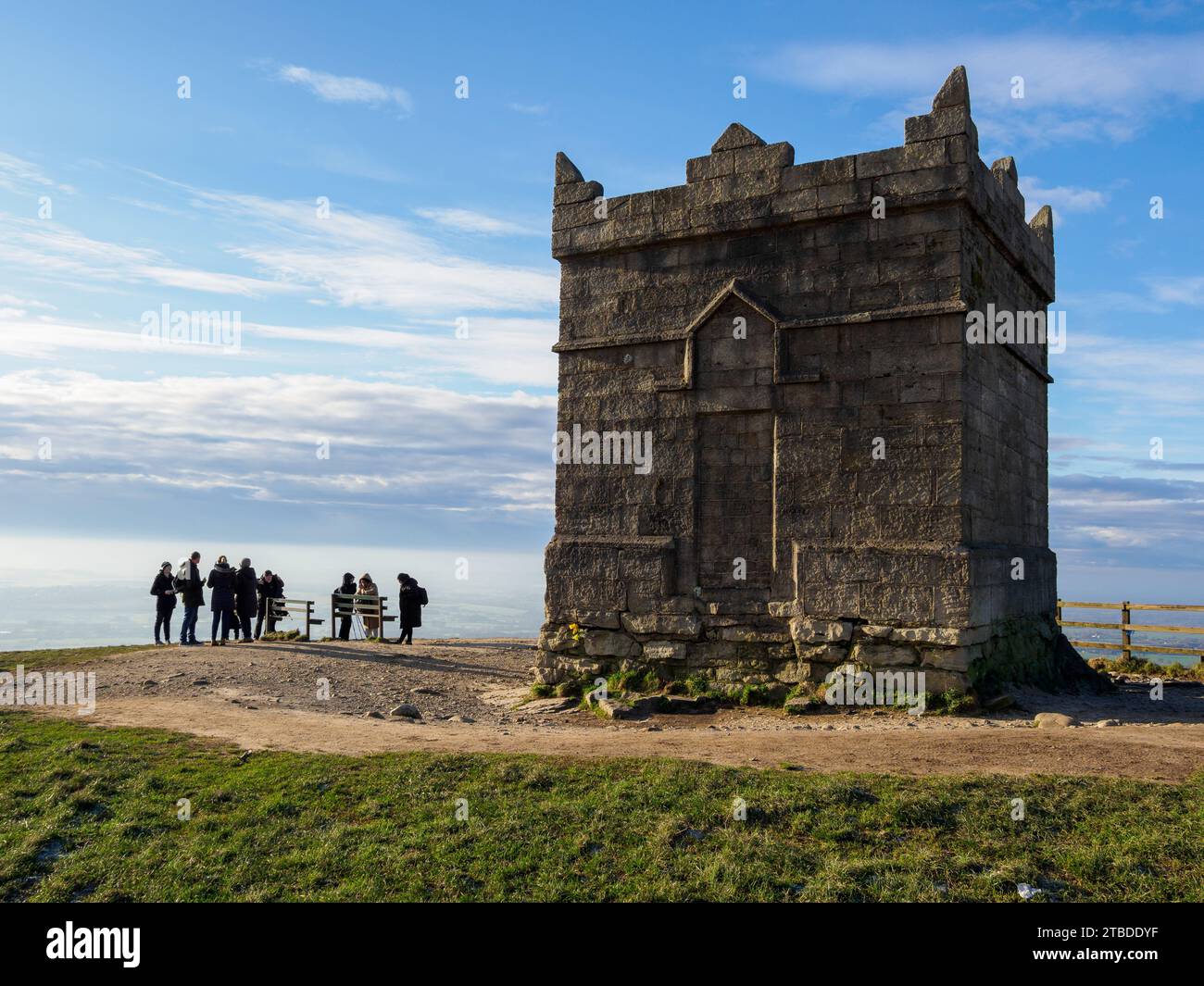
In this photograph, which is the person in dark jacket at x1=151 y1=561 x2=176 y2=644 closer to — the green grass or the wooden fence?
the green grass

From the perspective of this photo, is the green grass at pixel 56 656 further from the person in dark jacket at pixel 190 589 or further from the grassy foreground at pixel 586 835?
the grassy foreground at pixel 586 835

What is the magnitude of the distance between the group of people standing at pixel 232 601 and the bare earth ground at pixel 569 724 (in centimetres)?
309

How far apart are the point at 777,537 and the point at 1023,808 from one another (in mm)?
5518

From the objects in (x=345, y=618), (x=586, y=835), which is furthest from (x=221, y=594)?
(x=586, y=835)

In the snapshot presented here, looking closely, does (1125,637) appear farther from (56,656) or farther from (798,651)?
(56,656)

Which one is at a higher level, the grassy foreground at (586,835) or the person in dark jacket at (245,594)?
the person in dark jacket at (245,594)

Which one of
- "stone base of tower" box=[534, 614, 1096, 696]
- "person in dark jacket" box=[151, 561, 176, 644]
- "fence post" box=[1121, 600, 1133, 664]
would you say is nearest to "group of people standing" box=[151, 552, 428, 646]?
"person in dark jacket" box=[151, 561, 176, 644]

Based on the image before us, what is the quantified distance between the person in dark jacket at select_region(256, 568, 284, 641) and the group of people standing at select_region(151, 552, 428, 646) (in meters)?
0.10

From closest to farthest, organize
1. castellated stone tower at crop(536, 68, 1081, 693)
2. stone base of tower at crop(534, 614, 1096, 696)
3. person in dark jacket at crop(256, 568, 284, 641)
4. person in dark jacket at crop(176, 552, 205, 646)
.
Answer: stone base of tower at crop(534, 614, 1096, 696)
castellated stone tower at crop(536, 68, 1081, 693)
person in dark jacket at crop(176, 552, 205, 646)
person in dark jacket at crop(256, 568, 284, 641)

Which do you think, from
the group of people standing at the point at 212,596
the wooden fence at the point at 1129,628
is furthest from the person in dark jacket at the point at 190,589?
the wooden fence at the point at 1129,628

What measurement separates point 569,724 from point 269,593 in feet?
48.9

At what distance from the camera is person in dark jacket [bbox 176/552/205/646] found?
66.3 feet

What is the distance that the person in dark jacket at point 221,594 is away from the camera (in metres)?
20.6

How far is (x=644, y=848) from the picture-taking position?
6508 mm
